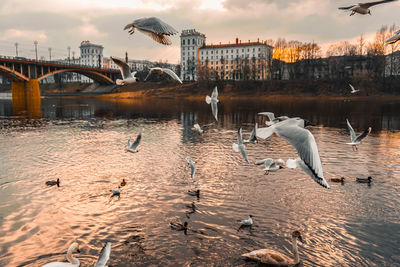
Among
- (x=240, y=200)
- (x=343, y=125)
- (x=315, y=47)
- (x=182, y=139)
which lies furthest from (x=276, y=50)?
(x=240, y=200)

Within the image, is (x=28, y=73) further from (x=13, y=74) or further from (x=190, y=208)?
(x=190, y=208)

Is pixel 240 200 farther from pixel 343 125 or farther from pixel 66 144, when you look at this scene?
pixel 343 125

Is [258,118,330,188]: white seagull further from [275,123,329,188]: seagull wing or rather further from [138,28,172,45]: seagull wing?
[138,28,172,45]: seagull wing

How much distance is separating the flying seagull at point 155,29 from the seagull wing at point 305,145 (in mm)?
3914

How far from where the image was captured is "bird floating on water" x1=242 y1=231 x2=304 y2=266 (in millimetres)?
8836

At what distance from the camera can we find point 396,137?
29.3 meters

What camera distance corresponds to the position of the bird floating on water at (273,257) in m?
8.84

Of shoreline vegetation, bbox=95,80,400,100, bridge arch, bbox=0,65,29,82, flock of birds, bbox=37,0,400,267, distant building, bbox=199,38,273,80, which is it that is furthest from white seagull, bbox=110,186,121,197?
distant building, bbox=199,38,273,80

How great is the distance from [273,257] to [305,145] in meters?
4.66

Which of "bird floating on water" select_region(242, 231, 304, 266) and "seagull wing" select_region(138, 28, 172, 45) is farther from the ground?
"seagull wing" select_region(138, 28, 172, 45)

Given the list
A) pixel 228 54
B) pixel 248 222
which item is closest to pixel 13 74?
pixel 248 222

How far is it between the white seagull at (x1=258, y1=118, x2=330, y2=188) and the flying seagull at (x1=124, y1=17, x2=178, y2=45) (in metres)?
3.84

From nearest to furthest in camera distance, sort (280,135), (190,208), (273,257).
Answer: (280,135) → (273,257) → (190,208)

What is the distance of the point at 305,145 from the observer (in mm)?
5582
